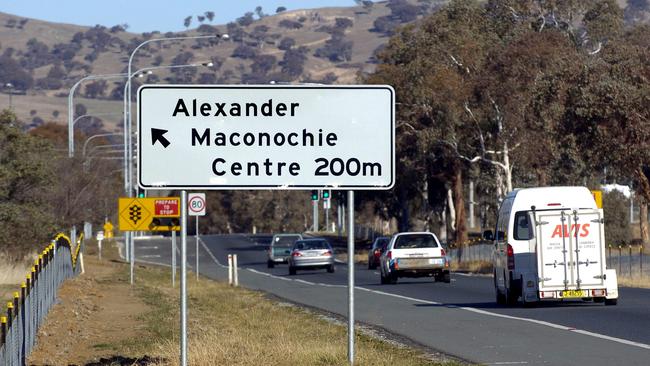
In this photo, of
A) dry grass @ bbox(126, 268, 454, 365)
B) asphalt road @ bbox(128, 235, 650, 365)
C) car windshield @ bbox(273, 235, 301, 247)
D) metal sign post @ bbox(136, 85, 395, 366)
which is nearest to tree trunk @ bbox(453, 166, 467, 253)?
car windshield @ bbox(273, 235, 301, 247)

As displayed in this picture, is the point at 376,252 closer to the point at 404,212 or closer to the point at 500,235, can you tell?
the point at 404,212

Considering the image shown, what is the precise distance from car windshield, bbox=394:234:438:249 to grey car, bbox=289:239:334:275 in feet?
35.8

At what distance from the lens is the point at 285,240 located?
208ft

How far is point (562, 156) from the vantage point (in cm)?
5738

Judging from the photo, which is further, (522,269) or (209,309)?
(209,309)

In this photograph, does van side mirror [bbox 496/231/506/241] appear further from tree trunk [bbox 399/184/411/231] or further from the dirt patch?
tree trunk [bbox 399/184/411/231]

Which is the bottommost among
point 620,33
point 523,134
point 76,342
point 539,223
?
point 76,342

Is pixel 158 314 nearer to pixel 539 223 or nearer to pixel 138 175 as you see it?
pixel 539 223

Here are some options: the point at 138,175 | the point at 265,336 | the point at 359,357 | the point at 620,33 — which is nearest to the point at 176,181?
the point at 138,175

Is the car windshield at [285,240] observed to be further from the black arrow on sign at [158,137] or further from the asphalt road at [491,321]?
the black arrow on sign at [158,137]

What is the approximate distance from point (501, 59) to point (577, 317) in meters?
35.5

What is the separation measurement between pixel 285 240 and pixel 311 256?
13947 millimetres

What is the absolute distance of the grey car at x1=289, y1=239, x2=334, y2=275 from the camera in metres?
49.3

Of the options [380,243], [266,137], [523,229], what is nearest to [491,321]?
[523,229]
